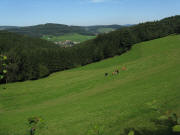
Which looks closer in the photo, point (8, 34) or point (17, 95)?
point (17, 95)

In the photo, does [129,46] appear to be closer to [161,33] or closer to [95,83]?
[161,33]

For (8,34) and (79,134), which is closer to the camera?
(79,134)

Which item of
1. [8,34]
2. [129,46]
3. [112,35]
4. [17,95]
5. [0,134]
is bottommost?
[17,95]

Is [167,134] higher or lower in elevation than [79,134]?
higher

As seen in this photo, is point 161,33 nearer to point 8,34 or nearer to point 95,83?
point 95,83

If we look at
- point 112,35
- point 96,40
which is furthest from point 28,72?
point 112,35

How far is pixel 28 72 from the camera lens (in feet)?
181

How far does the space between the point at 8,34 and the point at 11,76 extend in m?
101

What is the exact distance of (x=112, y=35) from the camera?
78.1 meters

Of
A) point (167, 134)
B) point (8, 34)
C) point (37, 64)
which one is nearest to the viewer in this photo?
point (167, 134)

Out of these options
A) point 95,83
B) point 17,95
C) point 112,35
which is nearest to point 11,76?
point 17,95

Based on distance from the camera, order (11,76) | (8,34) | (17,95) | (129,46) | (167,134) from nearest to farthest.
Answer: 1. (167,134)
2. (17,95)
3. (11,76)
4. (129,46)
5. (8,34)

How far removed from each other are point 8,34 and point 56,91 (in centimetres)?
13087

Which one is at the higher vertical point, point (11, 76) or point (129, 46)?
point (129, 46)
